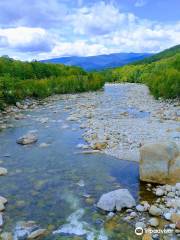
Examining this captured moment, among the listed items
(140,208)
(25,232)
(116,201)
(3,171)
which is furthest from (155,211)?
(3,171)

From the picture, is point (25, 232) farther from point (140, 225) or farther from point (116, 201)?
point (140, 225)

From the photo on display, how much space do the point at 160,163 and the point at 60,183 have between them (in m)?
4.35

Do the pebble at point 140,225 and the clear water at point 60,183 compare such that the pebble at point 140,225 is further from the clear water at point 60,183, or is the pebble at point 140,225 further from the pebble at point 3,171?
the pebble at point 3,171

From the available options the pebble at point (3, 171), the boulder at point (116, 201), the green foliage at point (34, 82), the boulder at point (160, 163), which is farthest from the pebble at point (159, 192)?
the green foliage at point (34, 82)

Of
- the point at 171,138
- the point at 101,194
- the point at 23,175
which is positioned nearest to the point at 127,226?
the point at 101,194

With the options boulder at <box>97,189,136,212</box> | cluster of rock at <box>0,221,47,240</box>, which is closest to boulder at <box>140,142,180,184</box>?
boulder at <box>97,189,136,212</box>

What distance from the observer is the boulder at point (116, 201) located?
36.9ft

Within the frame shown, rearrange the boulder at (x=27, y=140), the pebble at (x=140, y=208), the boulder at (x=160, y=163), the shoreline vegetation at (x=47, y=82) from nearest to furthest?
the pebble at (x=140, y=208)
the boulder at (x=160, y=163)
the boulder at (x=27, y=140)
the shoreline vegetation at (x=47, y=82)

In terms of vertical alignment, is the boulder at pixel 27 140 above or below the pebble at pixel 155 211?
above

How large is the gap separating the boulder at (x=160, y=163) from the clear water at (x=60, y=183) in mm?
696

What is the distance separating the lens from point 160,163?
13.5m

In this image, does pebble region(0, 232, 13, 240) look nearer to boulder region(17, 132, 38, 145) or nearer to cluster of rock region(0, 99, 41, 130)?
boulder region(17, 132, 38, 145)

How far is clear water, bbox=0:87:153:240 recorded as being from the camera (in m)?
10.5

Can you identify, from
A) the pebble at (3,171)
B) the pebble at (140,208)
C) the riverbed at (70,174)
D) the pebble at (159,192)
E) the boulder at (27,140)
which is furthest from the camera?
the boulder at (27,140)
